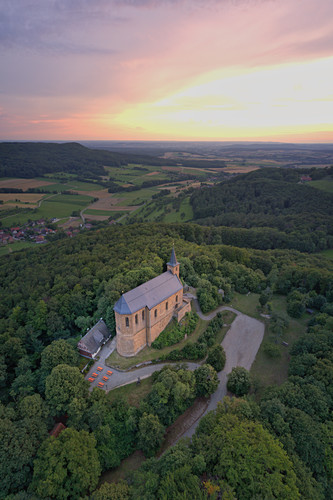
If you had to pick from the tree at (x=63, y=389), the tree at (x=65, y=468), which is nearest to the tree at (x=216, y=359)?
the tree at (x=63, y=389)

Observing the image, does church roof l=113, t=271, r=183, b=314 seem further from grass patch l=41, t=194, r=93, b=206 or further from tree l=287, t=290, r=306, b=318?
grass patch l=41, t=194, r=93, b=206

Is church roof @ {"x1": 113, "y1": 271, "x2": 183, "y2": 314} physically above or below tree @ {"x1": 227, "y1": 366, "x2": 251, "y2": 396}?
above

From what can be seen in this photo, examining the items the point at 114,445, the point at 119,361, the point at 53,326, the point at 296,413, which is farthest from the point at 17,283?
the point at 296,413

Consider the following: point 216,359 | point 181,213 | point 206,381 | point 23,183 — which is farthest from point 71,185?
point 206,381

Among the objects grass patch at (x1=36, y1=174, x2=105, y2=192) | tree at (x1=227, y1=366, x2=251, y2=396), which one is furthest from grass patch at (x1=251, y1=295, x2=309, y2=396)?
grass patch at (x1=36, y1=174, x2=105, y2=192)

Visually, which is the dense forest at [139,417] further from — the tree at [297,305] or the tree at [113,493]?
the tree at [297,305]

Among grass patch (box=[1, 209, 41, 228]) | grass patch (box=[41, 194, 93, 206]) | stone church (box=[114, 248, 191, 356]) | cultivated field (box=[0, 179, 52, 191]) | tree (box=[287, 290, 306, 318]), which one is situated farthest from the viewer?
cultivated field (box=[0, 179, 52, 191])

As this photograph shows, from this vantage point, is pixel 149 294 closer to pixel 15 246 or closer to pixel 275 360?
pixel 275 360
